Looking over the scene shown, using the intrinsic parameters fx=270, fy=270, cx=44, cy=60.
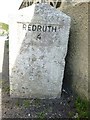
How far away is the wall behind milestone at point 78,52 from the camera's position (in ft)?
14.6

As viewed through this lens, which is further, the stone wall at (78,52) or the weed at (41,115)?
the stone wall at (78,52)

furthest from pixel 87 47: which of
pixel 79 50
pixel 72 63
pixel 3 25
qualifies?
pixel 3 25

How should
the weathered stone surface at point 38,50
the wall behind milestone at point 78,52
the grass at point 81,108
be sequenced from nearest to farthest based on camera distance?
1. the grass at point 81,108
2. the wall behind milestone at point 78,52
3. the weathered stone surface at point 38,50

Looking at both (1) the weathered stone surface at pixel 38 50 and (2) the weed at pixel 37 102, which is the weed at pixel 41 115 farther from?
(1) the weathered stone surface at pixel 38 50

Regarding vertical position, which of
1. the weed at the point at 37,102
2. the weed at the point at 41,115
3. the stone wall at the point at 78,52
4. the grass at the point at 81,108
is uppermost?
the stone wall at the point at 78,52

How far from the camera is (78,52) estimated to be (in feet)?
15.5

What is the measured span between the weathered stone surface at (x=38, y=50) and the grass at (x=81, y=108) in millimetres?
501

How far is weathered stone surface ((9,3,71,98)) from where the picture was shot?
4602mm

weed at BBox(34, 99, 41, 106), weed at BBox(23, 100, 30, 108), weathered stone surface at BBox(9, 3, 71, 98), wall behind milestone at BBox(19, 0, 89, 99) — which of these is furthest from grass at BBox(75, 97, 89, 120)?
weed at BBox(23, 100, 30, 108)

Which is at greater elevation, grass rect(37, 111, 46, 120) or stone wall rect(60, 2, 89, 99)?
stone wall rect(60, 2, 89, 99)

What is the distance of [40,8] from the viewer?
459 centimetres

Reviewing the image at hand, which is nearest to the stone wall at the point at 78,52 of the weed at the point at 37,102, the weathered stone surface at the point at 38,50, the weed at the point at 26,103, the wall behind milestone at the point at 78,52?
the wall behind milestone at the point at 78,52

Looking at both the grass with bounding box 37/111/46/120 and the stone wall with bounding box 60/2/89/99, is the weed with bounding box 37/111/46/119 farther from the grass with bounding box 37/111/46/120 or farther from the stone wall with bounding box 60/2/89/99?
the stone wall with bounding box 60/2/89/99

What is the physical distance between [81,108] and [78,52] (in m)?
1.00
